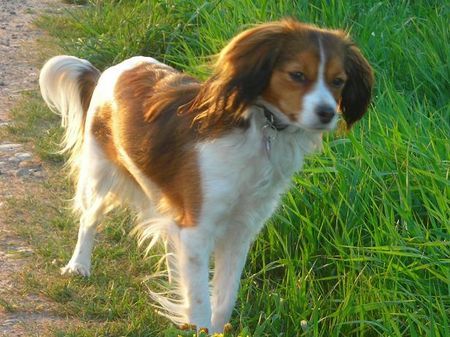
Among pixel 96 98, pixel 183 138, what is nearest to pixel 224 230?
pixel 183 138

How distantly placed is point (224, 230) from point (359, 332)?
0.65 meters

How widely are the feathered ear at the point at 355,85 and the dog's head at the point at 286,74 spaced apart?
0.01m

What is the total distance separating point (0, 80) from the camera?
696cm

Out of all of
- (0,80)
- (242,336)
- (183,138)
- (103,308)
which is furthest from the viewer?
(0,80)

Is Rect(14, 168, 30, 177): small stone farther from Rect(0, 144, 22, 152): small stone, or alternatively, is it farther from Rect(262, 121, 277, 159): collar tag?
Rect(262, 121, 277, 159): collar tag

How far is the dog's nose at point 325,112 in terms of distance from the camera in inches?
124

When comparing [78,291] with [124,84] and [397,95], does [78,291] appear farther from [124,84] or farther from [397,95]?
[397,95]

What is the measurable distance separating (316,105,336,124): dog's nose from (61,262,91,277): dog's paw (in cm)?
158

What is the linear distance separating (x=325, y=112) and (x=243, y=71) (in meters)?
0.35

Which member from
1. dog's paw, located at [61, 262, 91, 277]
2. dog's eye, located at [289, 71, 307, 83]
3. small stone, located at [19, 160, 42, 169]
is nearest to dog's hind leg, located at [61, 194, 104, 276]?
dog's paw, located at [61, 262, 91, 277]

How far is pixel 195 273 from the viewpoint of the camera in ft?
11.8

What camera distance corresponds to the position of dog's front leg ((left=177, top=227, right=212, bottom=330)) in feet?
11.6

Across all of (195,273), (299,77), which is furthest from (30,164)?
(299,77)

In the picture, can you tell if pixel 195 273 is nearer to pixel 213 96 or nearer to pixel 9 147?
pixel 213 96
